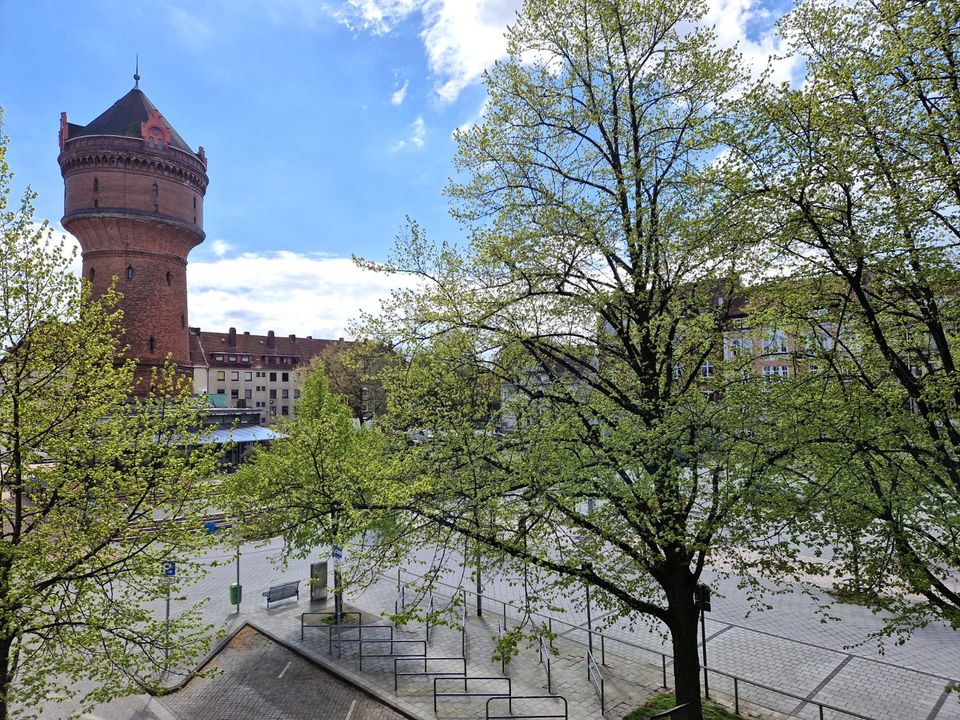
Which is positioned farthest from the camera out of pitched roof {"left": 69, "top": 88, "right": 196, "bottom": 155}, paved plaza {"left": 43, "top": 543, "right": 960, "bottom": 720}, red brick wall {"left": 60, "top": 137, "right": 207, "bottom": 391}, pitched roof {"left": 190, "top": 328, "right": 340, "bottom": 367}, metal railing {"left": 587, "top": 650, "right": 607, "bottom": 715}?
pitched roof {"left": 190, "top": 328, "right": 340, "bottom": 367}

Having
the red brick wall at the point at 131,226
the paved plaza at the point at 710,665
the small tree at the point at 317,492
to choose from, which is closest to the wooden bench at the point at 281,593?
the paved plaza at the point at 710,665

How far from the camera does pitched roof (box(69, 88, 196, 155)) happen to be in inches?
1300

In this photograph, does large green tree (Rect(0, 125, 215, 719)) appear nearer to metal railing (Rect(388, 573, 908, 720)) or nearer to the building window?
metal railing (Rect(388, 573, 908, 720))

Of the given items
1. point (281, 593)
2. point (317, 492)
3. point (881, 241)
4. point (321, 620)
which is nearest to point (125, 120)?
point (281, 593)

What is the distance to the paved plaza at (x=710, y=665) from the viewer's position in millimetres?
10297

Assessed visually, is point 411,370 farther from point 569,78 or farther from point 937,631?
point 937,631

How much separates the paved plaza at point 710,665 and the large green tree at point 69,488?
129 centimetres

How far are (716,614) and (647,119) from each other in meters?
12.7

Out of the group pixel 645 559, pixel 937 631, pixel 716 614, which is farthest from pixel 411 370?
pixel 937 631

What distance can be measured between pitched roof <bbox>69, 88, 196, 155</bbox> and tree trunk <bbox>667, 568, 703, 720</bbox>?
37.4 meters

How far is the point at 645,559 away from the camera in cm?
814

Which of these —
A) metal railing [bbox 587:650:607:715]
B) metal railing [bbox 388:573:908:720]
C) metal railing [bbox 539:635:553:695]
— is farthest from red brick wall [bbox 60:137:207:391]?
metal railing [bbox 587:650:607:715]

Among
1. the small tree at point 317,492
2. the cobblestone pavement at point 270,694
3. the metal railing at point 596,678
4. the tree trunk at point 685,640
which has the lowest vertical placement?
the cobblestone pavement at point 270,694

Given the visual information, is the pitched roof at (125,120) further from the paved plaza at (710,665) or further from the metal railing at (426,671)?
the metal railing at (426,671)
